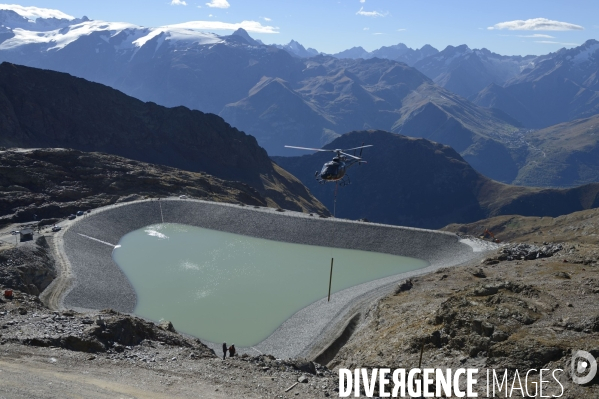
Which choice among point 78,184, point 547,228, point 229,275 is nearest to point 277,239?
point 229,275

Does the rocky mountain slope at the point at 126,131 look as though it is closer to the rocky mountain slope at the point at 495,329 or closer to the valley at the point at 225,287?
the valley at the point at 225,287

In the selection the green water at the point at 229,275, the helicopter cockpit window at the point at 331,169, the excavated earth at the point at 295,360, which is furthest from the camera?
the helicopter cockpit window at the point at 331,169

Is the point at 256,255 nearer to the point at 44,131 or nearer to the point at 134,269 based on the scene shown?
the point at 134,269

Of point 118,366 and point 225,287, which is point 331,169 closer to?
point 225,287

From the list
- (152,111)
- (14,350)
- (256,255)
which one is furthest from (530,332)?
(152,111)

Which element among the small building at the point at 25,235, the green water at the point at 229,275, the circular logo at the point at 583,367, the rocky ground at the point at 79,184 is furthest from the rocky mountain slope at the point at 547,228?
the small building at the point at 25,235
